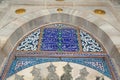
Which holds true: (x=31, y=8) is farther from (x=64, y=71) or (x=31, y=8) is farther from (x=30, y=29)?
(x=64, y=71)

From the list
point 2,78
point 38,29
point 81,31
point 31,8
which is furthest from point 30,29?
point 2,78

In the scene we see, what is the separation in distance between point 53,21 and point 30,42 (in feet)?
2.47

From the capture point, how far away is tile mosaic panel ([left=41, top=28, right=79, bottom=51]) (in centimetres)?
341

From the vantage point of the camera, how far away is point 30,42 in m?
3.57

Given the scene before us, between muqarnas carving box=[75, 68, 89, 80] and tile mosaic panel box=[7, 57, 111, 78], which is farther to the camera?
tile mosaic panel box=[7, 57, 111, 78]

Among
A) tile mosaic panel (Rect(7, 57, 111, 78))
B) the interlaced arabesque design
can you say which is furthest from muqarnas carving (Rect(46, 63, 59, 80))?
tile mosaic panel (Rect(7, 57, 111, 78))

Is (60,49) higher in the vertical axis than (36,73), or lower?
higher

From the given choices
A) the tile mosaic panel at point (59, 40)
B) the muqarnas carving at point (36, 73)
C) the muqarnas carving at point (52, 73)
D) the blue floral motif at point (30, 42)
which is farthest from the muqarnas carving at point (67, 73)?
the blue floral motif at point (30, 42)

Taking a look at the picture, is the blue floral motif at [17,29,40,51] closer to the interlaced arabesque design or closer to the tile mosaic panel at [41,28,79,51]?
the interlaced arabesque design

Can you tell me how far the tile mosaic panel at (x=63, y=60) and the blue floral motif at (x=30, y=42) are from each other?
0.96 feet

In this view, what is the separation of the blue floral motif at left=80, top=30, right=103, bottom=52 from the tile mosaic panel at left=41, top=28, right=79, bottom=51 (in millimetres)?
133

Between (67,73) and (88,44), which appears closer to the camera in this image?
(67,73)

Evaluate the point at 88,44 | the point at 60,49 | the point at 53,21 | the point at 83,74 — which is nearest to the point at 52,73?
the point at 83,74

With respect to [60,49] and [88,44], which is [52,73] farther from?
[88,44]
